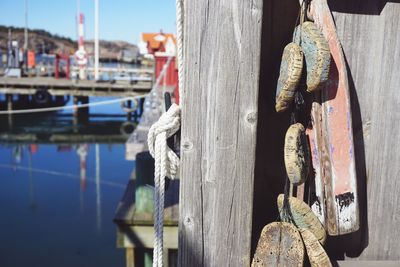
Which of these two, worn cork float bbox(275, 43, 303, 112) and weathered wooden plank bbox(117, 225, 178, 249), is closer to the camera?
worn cork float bbox(275, 43, 303, 112)

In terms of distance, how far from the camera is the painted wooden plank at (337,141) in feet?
3.89

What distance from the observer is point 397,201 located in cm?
136

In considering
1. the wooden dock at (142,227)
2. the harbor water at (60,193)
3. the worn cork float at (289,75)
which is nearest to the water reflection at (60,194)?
the harbor water at (60,193)

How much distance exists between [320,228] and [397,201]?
333 mm

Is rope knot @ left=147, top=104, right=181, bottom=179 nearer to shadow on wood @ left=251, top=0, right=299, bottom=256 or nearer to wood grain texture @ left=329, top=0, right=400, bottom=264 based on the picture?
shadow on wood @ left=251, top=0, right=299, bottom=256

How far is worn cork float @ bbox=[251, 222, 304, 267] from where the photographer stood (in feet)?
3.80

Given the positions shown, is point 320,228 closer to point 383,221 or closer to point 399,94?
point 383,221

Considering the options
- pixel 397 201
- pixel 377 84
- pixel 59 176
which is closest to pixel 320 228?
pixel 397 201

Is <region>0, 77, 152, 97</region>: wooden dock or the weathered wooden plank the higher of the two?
<region>0, 77, 152, 97</region>: wooden dock

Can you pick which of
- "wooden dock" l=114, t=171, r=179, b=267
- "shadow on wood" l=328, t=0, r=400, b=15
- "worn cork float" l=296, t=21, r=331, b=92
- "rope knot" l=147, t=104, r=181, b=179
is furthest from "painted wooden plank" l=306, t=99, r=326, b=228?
"wooden dock" l=114, t=171, r=179, b=267

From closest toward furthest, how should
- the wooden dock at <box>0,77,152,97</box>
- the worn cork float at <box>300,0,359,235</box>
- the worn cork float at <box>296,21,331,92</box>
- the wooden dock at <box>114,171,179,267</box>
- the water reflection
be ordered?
the worn cork float at <box>296,21,331,92</box> → the worn cork float at <box>300,0,359,235</box> → the wooden dock at <box>114,171,179,267</box> → the water reflection → the wooden dock at <box>0,77,152,97</box>

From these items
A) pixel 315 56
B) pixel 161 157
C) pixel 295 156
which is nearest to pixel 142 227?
pixel 161 157

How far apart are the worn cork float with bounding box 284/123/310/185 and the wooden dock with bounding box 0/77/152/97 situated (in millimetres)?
15906

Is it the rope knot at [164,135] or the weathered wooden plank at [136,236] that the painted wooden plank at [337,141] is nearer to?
the rope knot at [164,135]
